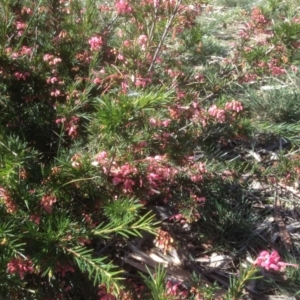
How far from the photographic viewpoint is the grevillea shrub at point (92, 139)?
1.62 metres

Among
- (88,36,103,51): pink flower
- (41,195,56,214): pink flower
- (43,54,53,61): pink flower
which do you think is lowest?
(41,195,56,214): pink flower

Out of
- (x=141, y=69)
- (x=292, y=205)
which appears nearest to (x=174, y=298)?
(x=141, y=69)

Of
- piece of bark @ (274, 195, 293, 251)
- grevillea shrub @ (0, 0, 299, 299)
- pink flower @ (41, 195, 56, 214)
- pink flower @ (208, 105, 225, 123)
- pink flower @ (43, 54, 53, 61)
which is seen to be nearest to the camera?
Result: grevillea shrub @ (0, 0, 299, 299)

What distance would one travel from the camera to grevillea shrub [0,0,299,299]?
1616 mm

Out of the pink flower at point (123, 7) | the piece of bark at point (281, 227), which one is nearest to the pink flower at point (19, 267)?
the pink flower at point (123, 7)

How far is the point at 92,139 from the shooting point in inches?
81.5

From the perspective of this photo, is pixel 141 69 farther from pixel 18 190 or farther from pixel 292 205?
pixel 292 205

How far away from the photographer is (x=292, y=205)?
9.67ft

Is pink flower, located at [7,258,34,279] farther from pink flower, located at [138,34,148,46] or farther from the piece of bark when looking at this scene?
the piece of bark

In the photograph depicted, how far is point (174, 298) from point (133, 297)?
393 millimetres

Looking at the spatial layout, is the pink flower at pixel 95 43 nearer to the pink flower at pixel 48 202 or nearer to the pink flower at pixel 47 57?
the pink flower at pixel 47 57

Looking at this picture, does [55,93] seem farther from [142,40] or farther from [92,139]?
[142,40]

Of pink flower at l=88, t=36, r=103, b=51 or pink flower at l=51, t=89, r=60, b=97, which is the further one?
pink flower at l=88, t=36, r=103, b=51

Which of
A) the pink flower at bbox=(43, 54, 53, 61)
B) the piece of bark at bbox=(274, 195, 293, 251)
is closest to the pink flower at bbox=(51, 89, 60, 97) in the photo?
the pink flower at bbox=(43, 54, 53, 61)
